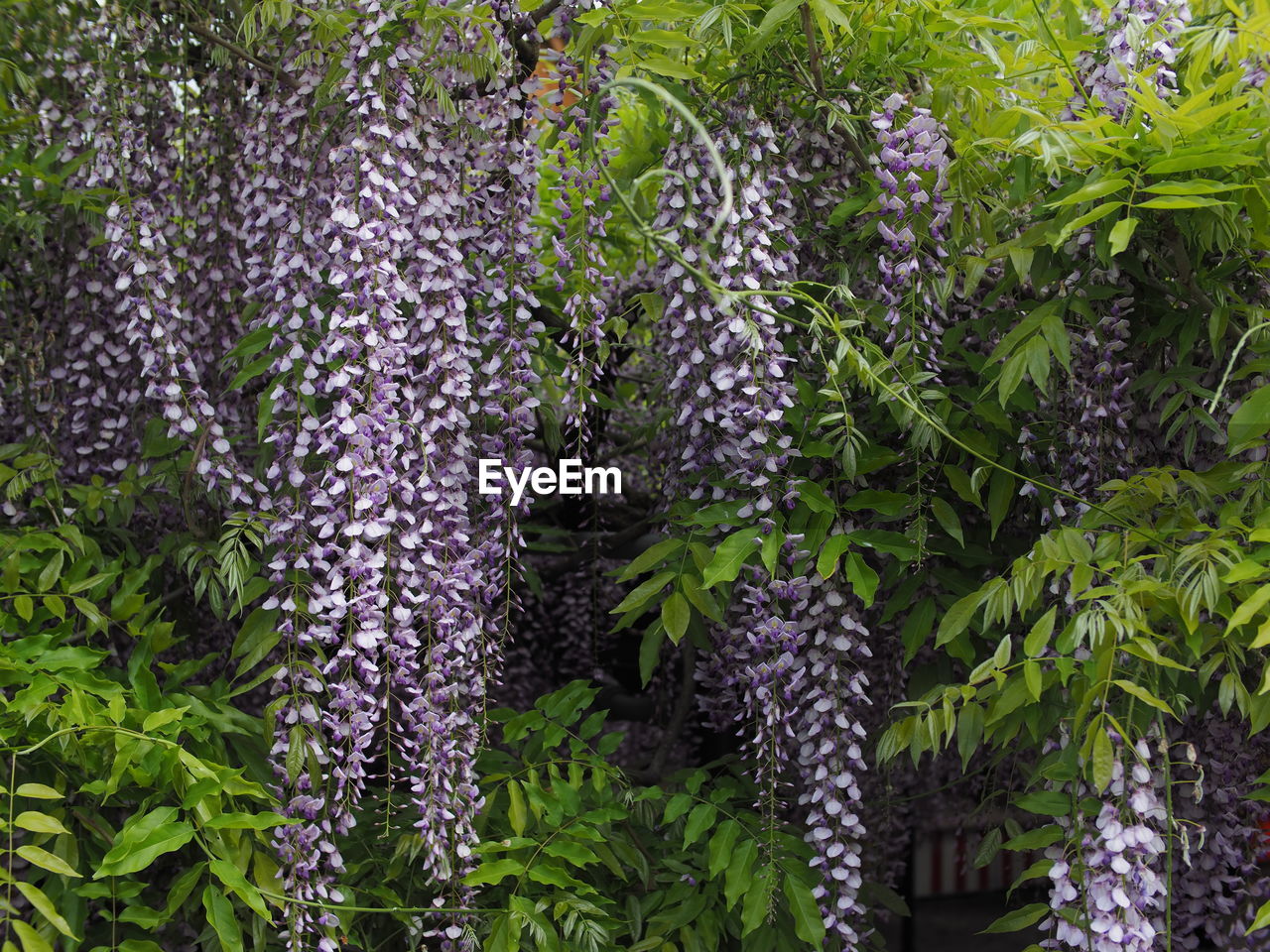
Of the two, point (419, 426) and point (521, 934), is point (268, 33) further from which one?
point (521, 934)

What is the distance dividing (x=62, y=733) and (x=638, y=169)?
1840 mm

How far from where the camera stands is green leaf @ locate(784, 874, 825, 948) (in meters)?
2.31

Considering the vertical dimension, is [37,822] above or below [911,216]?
below

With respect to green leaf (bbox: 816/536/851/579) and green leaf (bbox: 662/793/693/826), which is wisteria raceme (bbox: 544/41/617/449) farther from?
green leaf (bbox: 662/793/693/826)

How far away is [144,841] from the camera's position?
1.92 m

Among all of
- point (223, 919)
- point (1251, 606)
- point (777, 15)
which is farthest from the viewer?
point (777, 15)

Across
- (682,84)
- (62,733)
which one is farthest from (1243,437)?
(62,733)

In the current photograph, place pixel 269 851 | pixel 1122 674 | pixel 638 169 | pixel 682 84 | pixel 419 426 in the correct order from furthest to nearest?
pixel 638 169 < pixel 682 84 < pixel 419 426 < pixel 269 851 < pixel 1122 674

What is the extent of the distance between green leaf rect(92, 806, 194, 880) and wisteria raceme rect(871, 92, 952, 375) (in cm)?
160

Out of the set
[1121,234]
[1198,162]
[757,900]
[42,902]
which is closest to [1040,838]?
[757,900]

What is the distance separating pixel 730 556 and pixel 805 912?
29.3 inches

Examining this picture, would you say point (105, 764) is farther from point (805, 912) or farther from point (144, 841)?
point (805, 912)

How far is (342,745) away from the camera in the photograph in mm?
2229

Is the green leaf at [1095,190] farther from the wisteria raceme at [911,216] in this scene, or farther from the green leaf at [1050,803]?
the green leaf at [1050,803]
